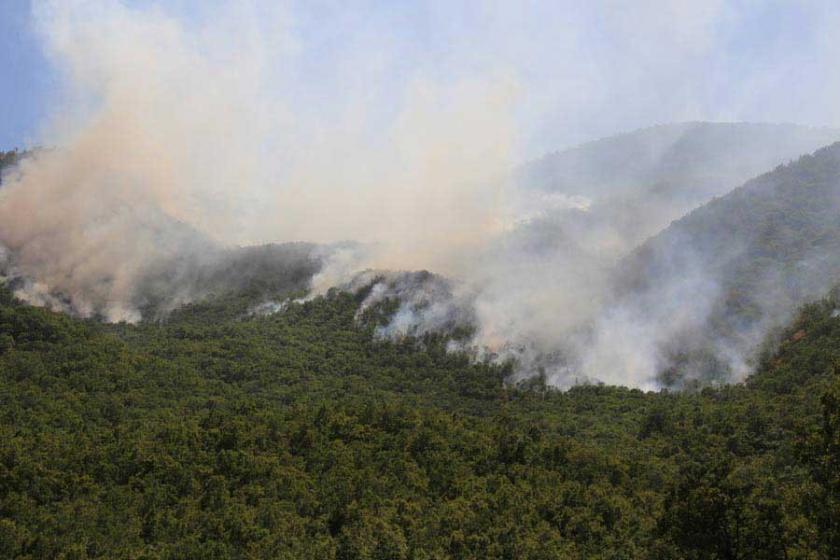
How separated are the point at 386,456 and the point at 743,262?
71558 millimetres

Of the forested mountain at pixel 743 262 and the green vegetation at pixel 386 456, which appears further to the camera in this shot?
the forested mountain at pixel 743 262

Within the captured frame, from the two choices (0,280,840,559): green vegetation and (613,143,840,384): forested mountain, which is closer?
(0,280,840,559): green vegetation

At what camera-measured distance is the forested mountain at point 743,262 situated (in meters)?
111

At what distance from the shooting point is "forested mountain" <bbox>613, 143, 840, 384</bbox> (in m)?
→ 111

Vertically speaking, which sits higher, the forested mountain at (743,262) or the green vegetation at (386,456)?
the forested mountain at (743,262)

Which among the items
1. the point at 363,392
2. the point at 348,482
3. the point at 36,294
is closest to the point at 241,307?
the point at 36,294

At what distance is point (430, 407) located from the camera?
341ft

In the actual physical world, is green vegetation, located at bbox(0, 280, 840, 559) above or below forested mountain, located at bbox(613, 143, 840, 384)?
below

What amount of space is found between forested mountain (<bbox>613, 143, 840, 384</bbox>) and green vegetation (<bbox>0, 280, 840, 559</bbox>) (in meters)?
9.69

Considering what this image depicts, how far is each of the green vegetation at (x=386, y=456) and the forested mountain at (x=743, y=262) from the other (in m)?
9.69

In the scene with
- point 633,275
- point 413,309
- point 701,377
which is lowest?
point 701,377

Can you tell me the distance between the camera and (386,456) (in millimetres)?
74438

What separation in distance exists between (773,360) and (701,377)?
900 centimetres

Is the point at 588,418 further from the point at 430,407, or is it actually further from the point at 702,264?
the point at 702,264
